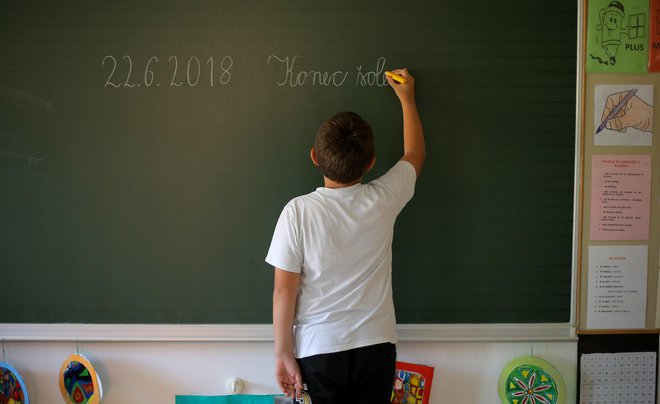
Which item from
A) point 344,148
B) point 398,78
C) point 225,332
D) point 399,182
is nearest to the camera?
point 344,148

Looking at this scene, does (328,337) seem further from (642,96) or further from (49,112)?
(642,96)

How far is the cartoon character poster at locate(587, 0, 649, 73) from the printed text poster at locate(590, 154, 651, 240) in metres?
0.32

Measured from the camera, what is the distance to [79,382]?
176 cm

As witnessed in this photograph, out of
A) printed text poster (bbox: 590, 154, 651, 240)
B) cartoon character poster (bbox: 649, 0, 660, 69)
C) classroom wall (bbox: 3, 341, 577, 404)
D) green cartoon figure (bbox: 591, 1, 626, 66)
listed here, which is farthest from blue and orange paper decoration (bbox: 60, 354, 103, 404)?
cartoon character poster (bbox: 649, 0, 660, 69)

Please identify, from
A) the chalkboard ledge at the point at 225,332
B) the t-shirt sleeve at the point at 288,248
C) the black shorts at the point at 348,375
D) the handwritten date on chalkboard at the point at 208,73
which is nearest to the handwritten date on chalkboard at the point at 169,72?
the handwritten date on chalkboard at the point at 208,73

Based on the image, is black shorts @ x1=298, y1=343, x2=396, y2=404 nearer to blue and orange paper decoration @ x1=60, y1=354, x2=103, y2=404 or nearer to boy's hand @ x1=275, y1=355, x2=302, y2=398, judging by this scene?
boy's hand @ x1=275, y1=355, x2=302, y2=398

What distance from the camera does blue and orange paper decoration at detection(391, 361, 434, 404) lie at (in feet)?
5.84

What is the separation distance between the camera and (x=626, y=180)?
5.69ft

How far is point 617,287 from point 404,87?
3.54 ft

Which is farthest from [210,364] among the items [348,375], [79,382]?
[348,375]

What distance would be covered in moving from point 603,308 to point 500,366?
0.43 metres

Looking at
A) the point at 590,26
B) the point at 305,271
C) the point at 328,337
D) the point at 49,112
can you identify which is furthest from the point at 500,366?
the point at 49,112

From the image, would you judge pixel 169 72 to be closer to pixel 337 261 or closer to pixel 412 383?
pixel 337 261

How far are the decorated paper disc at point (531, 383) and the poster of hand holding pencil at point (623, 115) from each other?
845mm
